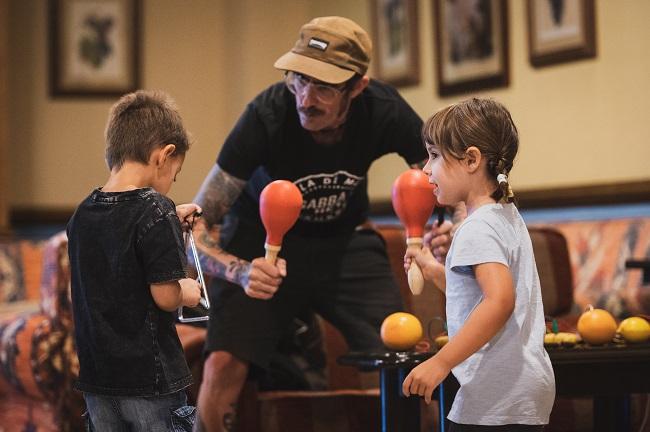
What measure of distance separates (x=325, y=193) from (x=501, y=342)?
1.14 meters

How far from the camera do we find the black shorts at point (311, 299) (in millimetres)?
2943

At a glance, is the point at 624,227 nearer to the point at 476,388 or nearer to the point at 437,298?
the point at 437,298

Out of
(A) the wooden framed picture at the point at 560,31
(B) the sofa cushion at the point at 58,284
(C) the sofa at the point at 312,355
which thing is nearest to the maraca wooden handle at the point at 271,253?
(C) the sofa at the point at 312,355

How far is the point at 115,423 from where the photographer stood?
81.7 inches

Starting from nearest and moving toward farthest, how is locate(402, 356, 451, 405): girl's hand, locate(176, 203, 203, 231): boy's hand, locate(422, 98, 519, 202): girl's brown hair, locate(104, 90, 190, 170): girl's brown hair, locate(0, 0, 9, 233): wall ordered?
locate(402, 356, 451, 405): girl's hand
locate(422, 98, 519, 202): girl's brown hair
locate(104, 90, 190, 170): girl's brown hair
locate(176, 203, 203, 231): boy's hand
locate(0, 0, 9, 233): wall

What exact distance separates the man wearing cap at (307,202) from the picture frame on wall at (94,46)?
3.19 m

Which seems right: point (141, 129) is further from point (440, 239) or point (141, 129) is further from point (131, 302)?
point (440, 239)

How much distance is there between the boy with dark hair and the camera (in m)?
2.02

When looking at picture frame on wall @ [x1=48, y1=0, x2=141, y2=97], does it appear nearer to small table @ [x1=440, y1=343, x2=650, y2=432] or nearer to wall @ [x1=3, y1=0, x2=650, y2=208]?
wall @ [x1=3, y1=0, x2=650, y2=208]

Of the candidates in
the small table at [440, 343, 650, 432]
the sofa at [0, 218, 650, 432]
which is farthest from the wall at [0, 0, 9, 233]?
the small table at [440, 343, 650, 432]

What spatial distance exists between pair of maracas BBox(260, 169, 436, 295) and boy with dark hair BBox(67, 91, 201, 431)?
0.49 meters

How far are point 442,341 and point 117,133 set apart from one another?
90 cm

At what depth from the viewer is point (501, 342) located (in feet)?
6.26

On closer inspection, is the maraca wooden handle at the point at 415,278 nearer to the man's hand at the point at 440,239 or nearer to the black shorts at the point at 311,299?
the man's hand at the point at 440,239
